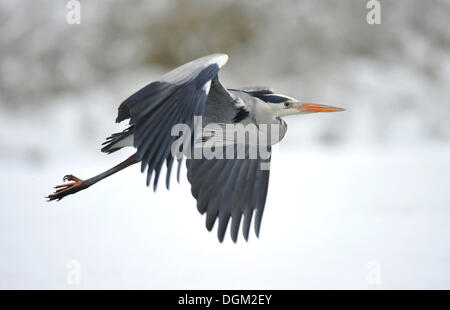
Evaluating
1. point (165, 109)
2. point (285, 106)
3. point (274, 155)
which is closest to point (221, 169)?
point (285, 106)

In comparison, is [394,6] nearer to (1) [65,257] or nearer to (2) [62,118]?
(2) [62,118]

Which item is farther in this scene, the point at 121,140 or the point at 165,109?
the point at 121,140

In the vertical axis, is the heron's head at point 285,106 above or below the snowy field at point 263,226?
above

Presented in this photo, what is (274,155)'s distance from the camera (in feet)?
23.4

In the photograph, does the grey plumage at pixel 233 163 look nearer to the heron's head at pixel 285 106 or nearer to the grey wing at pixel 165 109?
the heron's head at pixel 285 106

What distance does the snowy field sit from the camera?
3977 mm

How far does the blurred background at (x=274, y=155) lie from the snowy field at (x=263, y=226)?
16 mm

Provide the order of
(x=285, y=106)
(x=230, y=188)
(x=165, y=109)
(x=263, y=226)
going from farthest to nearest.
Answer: (x=263, y=226)
(x=285, y=106)
(x=230, y=188)
(x=165, y=109)

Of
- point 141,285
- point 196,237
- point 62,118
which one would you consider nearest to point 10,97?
point 62,118

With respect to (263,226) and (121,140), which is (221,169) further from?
(263,226)

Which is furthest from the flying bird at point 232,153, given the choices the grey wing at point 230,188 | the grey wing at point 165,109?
the grey wing at point 165,109

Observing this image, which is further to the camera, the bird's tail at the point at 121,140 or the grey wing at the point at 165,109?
the bird's tail at the point at 121,140

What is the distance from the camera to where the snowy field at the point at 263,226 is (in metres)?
3.98

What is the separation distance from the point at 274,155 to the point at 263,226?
6.99 ft
